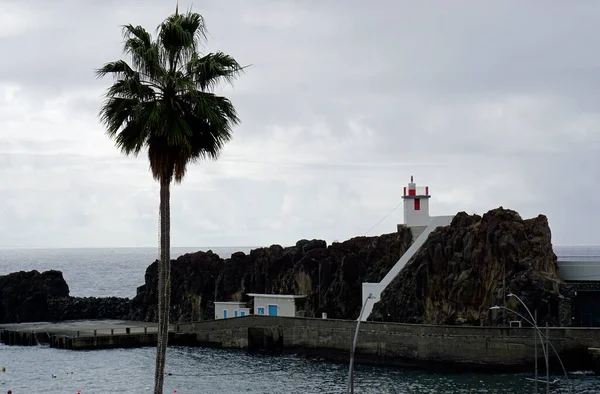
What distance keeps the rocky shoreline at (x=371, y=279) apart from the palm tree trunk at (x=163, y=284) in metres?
45.6

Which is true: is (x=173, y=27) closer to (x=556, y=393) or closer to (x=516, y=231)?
(x=556, y=393)

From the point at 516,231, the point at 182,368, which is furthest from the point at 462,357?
the point at 182,368

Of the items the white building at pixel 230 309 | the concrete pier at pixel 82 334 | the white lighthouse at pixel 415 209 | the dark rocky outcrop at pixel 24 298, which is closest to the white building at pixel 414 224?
the white lighthouse at pixel 415 209

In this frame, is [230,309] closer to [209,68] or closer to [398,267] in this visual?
[398,267]

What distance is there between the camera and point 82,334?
3206 inches

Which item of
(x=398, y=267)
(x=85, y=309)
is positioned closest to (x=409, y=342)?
(x=398, y=267)

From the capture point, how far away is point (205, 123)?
875 inches

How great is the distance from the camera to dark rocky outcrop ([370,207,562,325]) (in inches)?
2473

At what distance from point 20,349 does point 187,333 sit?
1645 cm

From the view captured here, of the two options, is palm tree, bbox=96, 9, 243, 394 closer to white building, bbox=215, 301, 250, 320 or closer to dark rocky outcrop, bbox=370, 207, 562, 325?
dark rocky outcrop, bbox=370, 207, 562, 325

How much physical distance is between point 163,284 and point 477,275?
47746 mm

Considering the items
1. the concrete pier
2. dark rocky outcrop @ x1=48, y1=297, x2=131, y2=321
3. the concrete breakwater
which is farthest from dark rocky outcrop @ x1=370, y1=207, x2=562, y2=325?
dark rocky outcrop @ x1=48, y1=297, x2=131, y2=321

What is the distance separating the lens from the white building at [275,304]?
262 feet

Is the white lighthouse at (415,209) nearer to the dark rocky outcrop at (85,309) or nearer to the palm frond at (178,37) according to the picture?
the dark rocky outcrop at (85,309)
